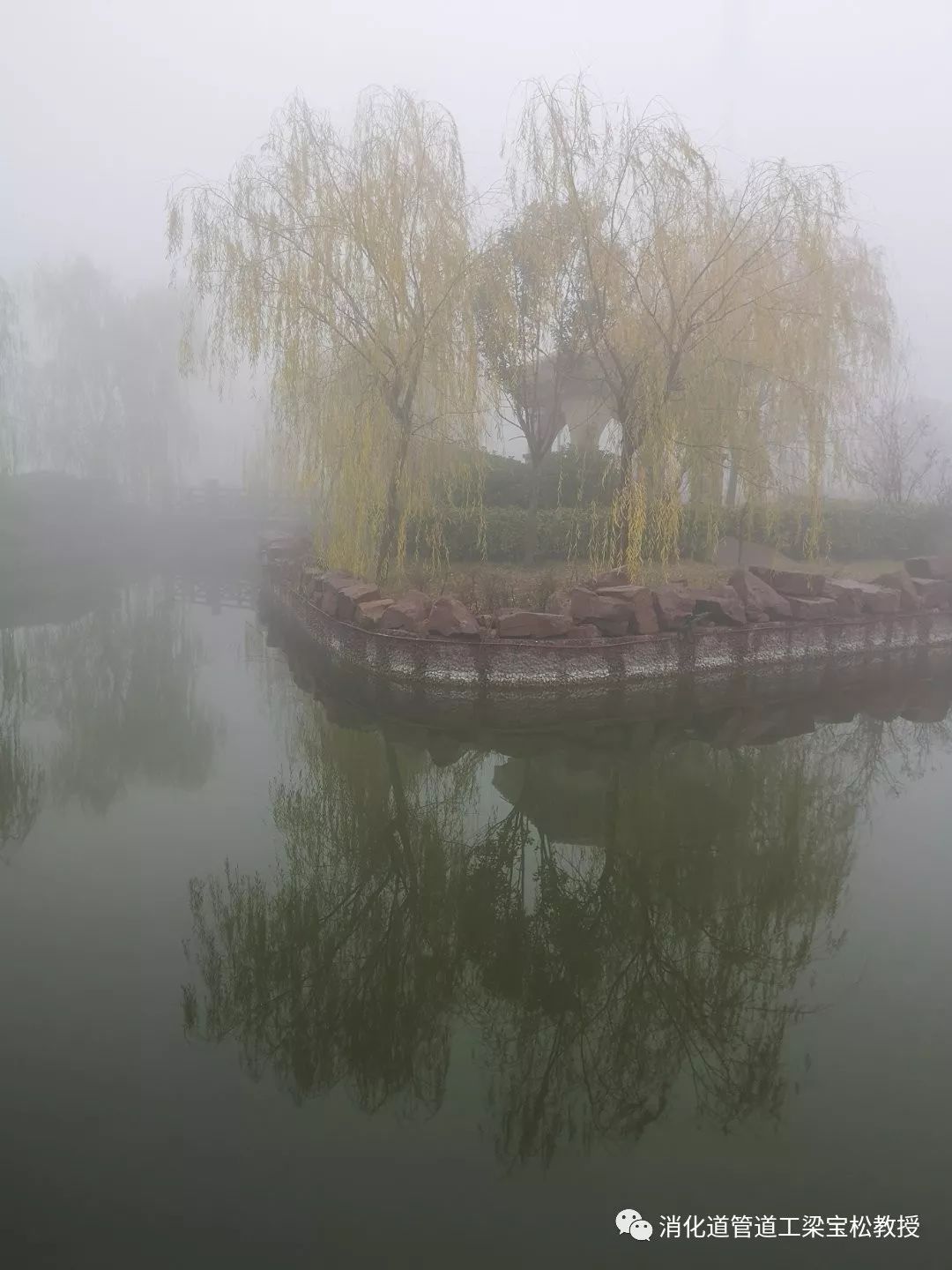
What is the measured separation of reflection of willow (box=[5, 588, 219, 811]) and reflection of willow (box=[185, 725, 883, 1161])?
1339mm

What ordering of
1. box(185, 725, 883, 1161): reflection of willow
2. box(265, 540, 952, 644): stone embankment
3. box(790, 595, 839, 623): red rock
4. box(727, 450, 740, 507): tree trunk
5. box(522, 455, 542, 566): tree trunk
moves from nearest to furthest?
1. box(185, 725, 883, 1161): reflection of willow
2. box(265, 540, 952, 644): stone embankment
3. box(790, 595, 839, 623): red rock
4. box(727, 450, 740, 507): tree trunk
5. box(522, 455, 542, 566): tree trunk

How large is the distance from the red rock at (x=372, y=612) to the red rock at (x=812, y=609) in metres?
4.45

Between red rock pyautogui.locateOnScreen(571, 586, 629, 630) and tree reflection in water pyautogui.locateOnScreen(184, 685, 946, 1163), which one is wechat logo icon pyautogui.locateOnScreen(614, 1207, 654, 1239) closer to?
tree reflection in water pyautogui.locateOnScreen(184, 685, 946, 1163)

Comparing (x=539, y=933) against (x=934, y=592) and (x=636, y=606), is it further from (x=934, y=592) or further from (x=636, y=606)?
(x=934, y=592)

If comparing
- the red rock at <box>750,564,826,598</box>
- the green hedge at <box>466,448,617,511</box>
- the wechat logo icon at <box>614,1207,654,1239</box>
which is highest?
the green hedge at <box>466,448,617,511</box>

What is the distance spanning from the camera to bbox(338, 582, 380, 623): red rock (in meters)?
9.39

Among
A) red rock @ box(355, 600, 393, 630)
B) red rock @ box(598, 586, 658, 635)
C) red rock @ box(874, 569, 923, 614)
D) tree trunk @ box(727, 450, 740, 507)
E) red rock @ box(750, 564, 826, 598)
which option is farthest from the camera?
tree trunk @ box(727, 450, 740, 507)

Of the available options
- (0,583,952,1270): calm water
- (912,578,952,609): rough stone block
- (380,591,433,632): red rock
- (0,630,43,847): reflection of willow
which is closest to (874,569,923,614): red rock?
(912,578,952,609): rough stone block

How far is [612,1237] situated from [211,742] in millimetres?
5341

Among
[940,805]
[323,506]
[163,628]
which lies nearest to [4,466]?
[163,628]

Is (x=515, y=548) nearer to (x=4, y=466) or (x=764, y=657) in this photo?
(x=764, y=657)

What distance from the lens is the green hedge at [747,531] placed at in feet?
39.5

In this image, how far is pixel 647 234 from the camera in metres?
10.2

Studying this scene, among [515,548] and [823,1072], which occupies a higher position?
[515,548]
